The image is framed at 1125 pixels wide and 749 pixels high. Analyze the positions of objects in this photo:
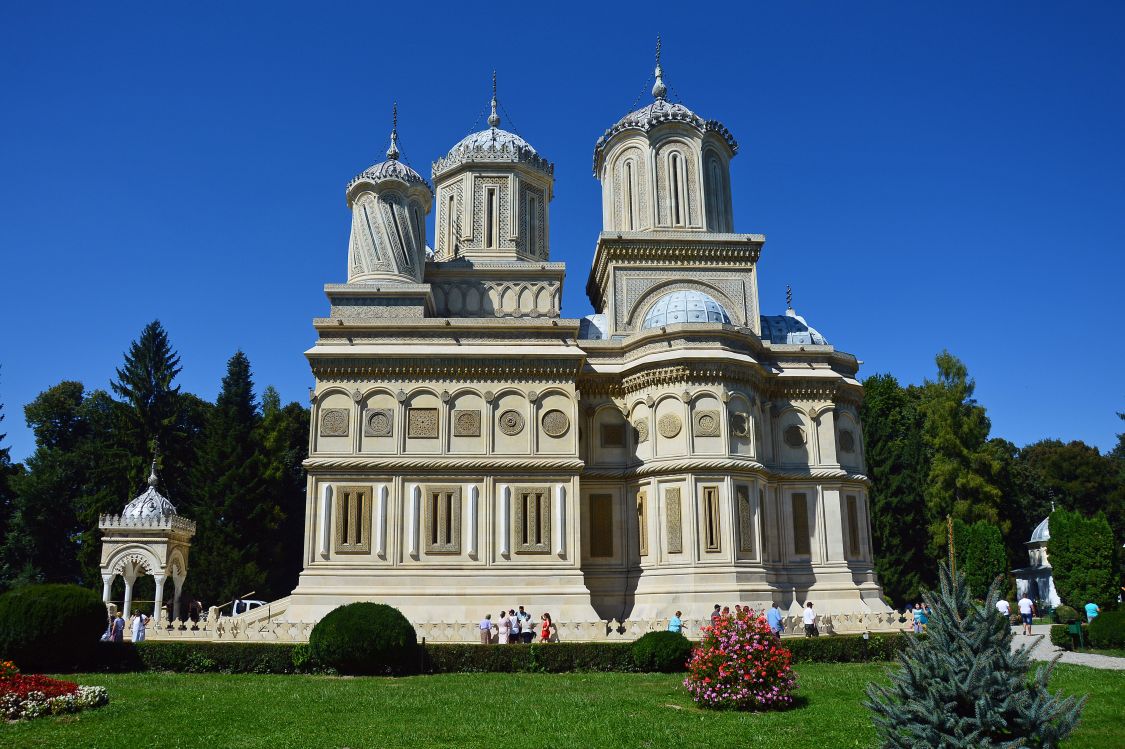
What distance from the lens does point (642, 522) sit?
82.1 ft

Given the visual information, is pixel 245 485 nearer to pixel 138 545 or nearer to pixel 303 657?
pixel 138 545

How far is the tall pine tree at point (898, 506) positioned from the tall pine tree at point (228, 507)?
2538 cm

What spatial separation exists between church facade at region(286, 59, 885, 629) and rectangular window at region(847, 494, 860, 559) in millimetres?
82

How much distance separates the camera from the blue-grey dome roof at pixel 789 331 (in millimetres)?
28797

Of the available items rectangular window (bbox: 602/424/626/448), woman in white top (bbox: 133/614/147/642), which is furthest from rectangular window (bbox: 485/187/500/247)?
woman in white top (bbox: 133/614/147/642)

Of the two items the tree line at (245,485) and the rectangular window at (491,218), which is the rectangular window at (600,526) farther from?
the tree line at (245,485)

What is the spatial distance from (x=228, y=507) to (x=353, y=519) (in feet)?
53.0

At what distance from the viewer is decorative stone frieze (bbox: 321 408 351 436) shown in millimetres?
24062

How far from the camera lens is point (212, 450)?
124 ft

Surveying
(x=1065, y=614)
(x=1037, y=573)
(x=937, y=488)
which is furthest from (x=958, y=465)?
(x=1065, y=614)

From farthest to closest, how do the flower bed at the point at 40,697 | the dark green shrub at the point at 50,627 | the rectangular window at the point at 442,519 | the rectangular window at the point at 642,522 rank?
the rectangular window at the point at 642,522, the rectangular window at the point at 442,519, the dark green shrub at the point at 50,627, the flower bed at the point at 40,697

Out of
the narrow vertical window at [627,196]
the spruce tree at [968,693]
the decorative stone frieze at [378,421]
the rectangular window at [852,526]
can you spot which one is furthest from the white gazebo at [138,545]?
the spruce tree at [968,693]

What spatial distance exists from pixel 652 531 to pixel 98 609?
1353 centimetres

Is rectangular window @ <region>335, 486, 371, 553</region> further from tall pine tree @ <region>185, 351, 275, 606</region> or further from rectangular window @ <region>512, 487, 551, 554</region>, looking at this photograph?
tall pine tree @ <region>185, 351, 275, 606</region>
